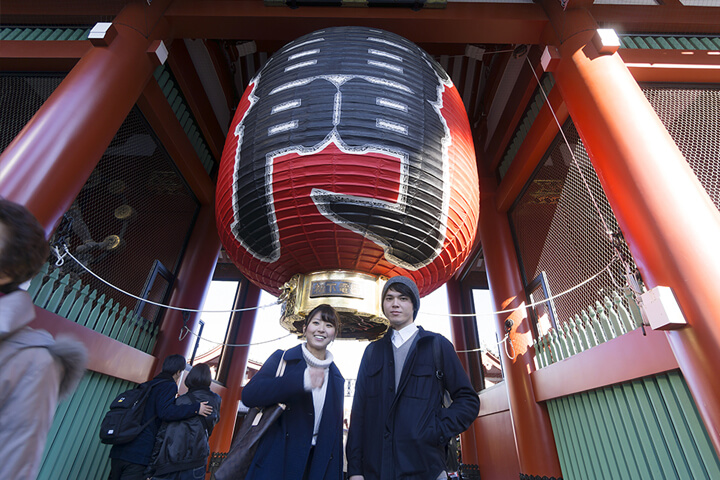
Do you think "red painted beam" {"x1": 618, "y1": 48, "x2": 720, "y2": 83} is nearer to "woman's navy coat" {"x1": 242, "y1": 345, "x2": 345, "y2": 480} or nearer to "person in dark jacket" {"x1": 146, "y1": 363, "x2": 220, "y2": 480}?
"woman's navy coat" {"x1": 242, "y1": 345, "x2": 345, "y2": 480}

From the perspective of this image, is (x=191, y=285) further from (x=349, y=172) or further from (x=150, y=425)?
(x=349, y=172)

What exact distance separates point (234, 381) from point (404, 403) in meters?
4.90

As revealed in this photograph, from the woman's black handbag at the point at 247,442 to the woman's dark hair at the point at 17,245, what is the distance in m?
0.89

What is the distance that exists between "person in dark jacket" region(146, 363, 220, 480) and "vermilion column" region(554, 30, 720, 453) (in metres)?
2.46

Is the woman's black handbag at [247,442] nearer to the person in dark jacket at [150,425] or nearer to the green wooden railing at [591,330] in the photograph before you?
the person in dark jacket at [150,425]

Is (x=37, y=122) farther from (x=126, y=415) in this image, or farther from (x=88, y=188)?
(x=126, y=415)

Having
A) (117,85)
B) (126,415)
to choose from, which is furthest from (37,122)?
(126,415)

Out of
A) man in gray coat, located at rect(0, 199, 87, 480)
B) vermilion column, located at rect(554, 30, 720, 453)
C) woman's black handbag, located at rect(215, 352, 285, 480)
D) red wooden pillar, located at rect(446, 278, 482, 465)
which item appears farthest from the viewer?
red wooden pillar, located at rect(446, 278, 482, 465)

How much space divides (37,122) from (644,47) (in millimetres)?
4385

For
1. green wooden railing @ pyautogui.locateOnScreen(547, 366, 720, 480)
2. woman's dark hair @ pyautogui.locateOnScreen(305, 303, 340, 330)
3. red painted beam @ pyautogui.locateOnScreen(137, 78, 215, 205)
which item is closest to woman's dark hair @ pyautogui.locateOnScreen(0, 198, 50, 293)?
woman's dark hair @ pyautogui.locateOnScreen(305, 303, 340, 330)

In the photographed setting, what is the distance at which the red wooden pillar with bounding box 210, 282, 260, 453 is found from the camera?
5.01 metres

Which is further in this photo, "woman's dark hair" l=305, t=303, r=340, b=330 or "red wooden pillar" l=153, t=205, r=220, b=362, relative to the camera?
"red wooden pillar" l=153, t=205, r=220, b=362

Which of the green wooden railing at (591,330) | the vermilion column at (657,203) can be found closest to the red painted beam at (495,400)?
the green wooden railing at (591,330)

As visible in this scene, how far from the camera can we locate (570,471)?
2.94m
